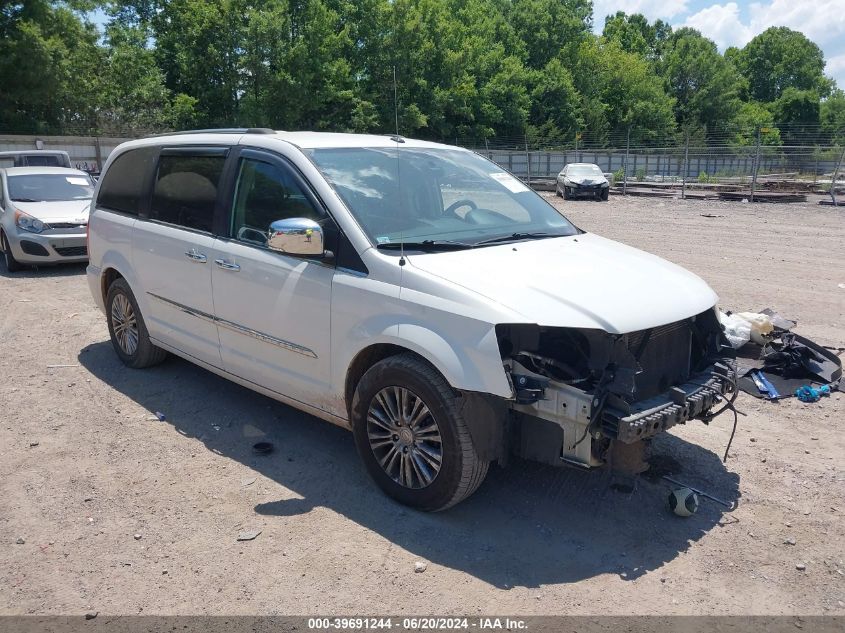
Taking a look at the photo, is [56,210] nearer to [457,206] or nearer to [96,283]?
[96,283]

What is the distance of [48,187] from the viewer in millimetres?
12250

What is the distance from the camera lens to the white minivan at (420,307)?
3.54m

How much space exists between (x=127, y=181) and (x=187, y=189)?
112 cm

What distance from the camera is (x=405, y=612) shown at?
3.21m

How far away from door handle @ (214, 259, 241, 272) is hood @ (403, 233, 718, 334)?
1379 mm

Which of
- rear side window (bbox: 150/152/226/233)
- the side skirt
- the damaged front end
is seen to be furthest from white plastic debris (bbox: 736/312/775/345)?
rear side window (bbox: 150/152/226/233)

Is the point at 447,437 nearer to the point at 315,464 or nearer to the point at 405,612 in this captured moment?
the point at 405,612

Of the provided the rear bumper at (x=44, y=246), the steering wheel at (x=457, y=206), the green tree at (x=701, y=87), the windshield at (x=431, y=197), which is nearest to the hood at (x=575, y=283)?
the windshield at (x=431, y=197)

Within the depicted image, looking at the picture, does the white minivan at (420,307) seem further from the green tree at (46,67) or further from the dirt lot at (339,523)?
the green tree at (46,67)

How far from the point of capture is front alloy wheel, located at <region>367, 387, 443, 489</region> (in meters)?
3.81

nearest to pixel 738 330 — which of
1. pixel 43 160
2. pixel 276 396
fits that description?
pixel 276 396

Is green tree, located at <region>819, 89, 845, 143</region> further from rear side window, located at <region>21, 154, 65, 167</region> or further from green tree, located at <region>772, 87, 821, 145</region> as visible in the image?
rear side window, located at <region>21, 154, 65, 167</region>

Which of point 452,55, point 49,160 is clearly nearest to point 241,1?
point 452,55

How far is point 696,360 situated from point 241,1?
133 ft
